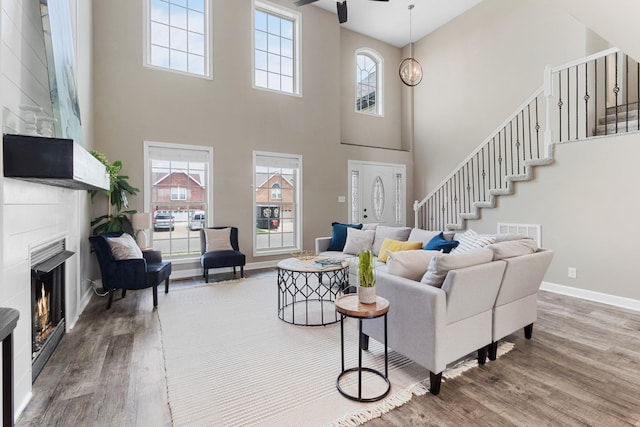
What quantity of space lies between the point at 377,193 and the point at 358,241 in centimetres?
301

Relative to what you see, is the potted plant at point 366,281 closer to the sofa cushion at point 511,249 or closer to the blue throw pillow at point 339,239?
the sofa cushion at point 511,249

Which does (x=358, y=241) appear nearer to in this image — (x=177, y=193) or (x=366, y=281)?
(x=366, y=281)

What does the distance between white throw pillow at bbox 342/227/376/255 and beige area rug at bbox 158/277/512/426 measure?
62.3 inches

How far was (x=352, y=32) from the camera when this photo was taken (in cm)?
742

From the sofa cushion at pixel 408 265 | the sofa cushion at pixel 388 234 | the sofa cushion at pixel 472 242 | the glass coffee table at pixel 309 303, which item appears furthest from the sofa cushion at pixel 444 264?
the sofa cushion at pixel 388 234

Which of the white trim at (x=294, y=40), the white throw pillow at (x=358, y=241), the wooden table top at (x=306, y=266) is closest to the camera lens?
the wooden table top at (x=306, y=266)

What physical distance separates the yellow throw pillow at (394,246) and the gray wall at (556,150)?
2.14 metres

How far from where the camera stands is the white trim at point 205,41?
501cm

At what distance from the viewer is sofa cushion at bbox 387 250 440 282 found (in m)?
2.39

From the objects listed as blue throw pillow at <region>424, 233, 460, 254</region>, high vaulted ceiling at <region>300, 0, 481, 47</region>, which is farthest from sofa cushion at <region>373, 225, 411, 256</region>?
high vaulted ceiling at <region>300, 0, 481, 47</region>

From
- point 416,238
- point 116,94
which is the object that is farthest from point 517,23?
point 116,94

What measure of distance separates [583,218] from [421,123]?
4487 mm

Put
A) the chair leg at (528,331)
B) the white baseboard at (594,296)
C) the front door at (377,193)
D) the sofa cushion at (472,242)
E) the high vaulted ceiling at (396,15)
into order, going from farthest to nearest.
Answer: the front door at (377,193)
the high vaulted ceiling at (396,15)
the white baseboard at (594,296)
the sofa cushion at (472,242)
the chair leg at (528,331)

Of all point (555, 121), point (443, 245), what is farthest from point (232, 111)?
point (555, 121)
